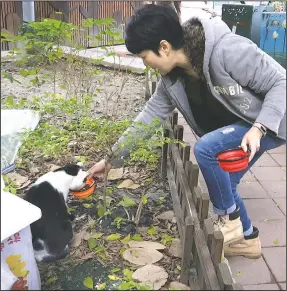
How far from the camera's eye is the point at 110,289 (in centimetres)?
140

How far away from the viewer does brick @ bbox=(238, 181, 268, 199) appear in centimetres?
217

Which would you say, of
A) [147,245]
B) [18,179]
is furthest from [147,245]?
[18,179]

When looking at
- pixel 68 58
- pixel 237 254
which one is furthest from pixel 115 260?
pixel 68 58

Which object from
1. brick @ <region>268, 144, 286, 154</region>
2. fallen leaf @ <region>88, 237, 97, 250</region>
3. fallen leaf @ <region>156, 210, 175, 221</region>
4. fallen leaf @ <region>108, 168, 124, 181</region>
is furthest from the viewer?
fallen leaf @ <region>108, 168, 124, 181</region>

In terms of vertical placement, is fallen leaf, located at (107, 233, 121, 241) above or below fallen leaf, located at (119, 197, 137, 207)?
below

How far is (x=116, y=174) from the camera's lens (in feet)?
8.01

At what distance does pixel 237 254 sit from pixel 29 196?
983mm

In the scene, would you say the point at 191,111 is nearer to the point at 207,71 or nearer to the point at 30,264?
the point at 207,71

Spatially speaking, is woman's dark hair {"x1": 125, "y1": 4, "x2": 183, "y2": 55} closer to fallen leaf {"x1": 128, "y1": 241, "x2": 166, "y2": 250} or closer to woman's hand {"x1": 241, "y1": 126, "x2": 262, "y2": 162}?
woman's hand {"x1": 241, "y1": 126, "x2": 262, "y2": 162}

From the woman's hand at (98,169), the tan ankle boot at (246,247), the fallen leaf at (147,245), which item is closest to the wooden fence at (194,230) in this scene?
the fallen leaf at (147,245)

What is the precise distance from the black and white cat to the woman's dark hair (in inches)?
28.7

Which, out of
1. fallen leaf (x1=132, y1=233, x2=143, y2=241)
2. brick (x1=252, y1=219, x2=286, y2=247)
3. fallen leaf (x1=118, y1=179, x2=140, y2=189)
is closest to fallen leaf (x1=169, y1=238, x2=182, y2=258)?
fallen leaf (x1=132, y1=233, x2=143, y2=241)

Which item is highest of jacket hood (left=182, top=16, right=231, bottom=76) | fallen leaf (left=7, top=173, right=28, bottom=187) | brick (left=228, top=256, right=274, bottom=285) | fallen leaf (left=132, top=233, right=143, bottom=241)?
jacket hood (left=182, top=16, right=231, bottom=76)

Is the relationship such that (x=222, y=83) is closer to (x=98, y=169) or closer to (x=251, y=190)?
(x=98, y=169)
